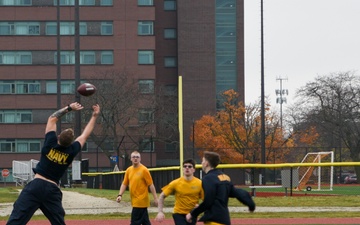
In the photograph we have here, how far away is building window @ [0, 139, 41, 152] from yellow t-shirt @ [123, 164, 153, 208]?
6899 centimetres

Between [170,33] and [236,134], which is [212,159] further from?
[170,33]

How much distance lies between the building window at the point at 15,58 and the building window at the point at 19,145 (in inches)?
288

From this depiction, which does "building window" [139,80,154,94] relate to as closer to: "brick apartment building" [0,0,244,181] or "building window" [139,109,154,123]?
"building window" [139,109,154,123]

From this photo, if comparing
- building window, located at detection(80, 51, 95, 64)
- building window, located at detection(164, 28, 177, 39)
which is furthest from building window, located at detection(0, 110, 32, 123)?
building window, located at detection(164, 28, 177, 39)

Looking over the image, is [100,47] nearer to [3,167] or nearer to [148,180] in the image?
[3,167]

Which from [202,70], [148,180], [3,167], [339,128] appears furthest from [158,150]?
[148,180]

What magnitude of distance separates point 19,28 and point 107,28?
823cm

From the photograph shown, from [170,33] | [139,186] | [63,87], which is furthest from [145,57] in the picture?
[139,186]

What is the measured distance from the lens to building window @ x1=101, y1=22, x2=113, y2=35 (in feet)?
280

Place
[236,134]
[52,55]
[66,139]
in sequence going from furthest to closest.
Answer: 1. [52,55]
2. [236,134]
3. [66,139]

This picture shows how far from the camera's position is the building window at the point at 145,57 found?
8525cm

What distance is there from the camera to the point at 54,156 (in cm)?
1234

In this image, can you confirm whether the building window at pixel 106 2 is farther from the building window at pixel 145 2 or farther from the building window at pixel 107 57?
the building window at pixel 107 57

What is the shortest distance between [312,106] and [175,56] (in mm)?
18469
